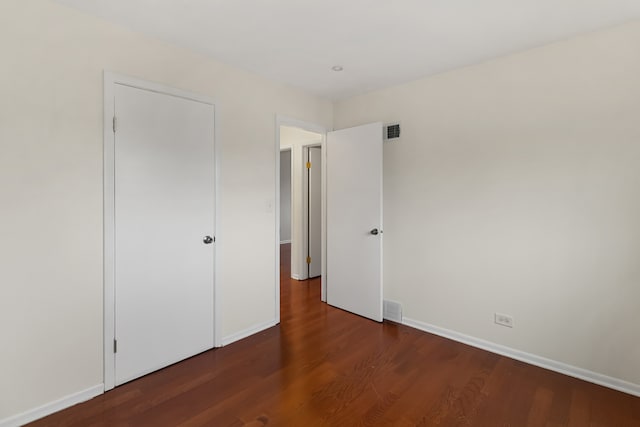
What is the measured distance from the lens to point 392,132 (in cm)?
322

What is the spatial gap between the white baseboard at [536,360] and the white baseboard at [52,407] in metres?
2.62

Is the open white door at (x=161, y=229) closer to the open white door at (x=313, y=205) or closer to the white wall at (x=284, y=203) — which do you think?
the open white door at (x=313, y=205)

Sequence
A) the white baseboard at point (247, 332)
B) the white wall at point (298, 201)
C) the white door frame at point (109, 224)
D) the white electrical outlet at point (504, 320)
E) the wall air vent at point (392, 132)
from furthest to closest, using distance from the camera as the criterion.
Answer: the white wall at point (298, 201)
the wall air vent at point (392, 132)
the white baseboard at point (247, 332)
the white electrical outlet at point (504, 320)
the white door frame at point (109, 224)

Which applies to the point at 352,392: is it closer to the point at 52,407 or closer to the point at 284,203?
the point at 52,407

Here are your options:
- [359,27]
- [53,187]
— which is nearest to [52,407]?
[53,187]

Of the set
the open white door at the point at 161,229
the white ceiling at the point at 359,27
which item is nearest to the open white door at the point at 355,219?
the white ceiling at the point at 359,27

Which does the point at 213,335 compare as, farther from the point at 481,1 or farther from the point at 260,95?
the point at 481,1

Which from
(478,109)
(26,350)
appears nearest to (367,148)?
(478,109)

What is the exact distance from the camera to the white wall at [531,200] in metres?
2.10

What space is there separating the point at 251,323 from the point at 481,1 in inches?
118

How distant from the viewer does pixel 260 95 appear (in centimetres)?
298

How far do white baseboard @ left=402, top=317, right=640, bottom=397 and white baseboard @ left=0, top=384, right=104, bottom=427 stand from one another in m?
2.62

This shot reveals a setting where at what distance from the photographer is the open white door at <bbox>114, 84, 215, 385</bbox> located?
2.14 m

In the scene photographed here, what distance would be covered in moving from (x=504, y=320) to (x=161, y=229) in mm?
2817
